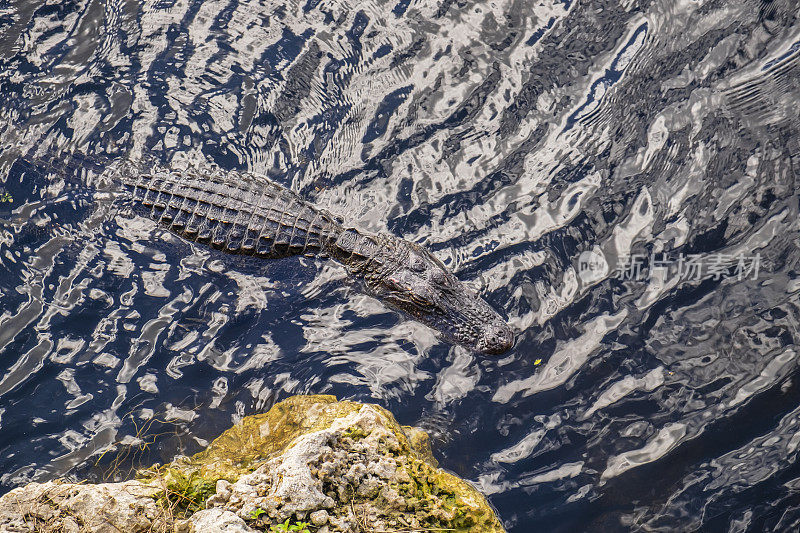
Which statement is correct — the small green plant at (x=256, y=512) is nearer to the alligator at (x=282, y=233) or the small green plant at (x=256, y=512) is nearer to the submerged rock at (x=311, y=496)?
the submerged rock at (x=311, y=496)

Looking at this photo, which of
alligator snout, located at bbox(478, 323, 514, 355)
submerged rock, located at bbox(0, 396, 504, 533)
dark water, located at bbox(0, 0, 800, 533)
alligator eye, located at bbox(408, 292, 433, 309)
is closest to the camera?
submerged rock, located at bbox(0, 396, 504, 533)

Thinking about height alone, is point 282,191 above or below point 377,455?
above

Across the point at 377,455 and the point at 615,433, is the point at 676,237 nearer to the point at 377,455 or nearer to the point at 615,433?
the point at 615,433

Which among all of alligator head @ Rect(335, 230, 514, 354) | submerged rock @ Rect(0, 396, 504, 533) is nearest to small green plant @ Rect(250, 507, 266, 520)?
submerged rock @ Rect(0, 396, 504, 533)

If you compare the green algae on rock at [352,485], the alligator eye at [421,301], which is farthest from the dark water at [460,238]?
the green algae on rock at [352,485]

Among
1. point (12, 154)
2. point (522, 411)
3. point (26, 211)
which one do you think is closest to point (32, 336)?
point (26, 211)

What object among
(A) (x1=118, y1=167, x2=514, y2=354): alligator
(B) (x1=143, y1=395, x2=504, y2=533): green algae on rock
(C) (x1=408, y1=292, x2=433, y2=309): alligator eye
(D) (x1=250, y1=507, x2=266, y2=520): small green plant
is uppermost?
(A) (x1=118, y1=167, x2=514, y2=354): alligator

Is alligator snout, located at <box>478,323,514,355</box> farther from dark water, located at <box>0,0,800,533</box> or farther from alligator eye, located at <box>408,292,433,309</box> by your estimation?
alligator eye, located at <box>408,292,433,309</box>
